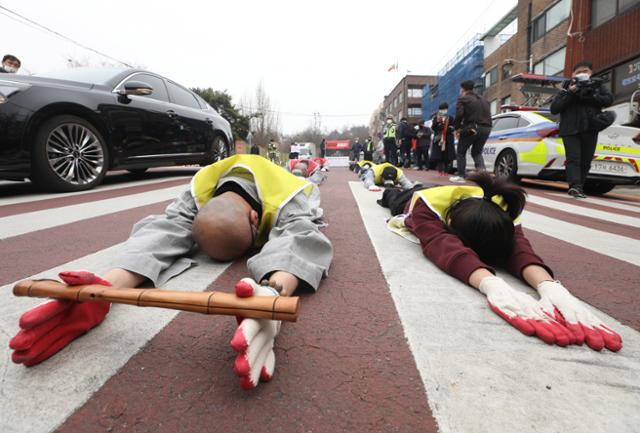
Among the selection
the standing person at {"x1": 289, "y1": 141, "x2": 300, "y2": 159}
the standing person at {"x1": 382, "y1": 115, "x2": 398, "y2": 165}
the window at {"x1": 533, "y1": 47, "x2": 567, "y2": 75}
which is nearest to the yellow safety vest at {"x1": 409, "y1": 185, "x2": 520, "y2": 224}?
the standing person at {"x1": 382, "y1": 115, "x2": 398, "y2": 165}

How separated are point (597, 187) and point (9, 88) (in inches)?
327

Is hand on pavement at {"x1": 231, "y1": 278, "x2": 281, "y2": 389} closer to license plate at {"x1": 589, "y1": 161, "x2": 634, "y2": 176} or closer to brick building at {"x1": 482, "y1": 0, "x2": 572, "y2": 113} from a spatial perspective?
license plate at {"x1": 589, "y1": 161, "x2": 634, "y2": 176}

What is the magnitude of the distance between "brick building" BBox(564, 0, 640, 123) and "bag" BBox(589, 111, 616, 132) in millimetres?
7212

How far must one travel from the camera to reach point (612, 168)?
204 inches

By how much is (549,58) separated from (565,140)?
55.9 ft

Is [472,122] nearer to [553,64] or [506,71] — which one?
[553,64]

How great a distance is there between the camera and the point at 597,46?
12.9 meters

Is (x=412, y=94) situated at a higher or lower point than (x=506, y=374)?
higher

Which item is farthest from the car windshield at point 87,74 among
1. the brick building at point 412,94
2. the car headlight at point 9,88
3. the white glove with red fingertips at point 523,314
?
the brick building at point 412,94

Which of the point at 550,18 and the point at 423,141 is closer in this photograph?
the point at 423,141

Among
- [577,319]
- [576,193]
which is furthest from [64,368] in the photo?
[576,193]

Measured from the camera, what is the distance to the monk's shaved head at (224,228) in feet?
5.45

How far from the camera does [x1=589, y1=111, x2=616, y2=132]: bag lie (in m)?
4.62

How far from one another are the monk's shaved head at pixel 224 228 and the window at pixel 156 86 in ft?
13.2
